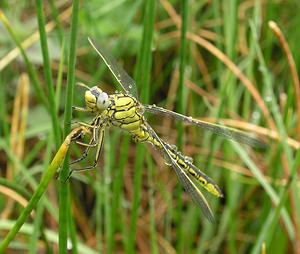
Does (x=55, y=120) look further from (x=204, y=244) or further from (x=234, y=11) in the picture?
(x=234, y=11)

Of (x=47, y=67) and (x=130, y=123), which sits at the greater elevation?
(x=47, y=67)

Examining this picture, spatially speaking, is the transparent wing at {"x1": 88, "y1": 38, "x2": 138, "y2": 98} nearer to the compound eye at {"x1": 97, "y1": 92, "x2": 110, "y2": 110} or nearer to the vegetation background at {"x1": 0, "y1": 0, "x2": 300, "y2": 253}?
the vegetation background at {"x1": 0, "y1": 0, "x2": 300, "y2": 253}

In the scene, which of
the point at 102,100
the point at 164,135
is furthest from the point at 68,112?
the point at 164,135

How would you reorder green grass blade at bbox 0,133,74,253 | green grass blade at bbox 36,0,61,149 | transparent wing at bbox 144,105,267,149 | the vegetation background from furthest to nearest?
the vegetation background
transparent wing at bbox 144,105,267,149
green grass blade at bbox 36,0,61,149
green grass blade at bbox 0,133,74,253

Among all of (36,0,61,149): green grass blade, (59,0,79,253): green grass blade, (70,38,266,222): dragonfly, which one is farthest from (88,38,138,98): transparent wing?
(59,0,79,253): green grass blade

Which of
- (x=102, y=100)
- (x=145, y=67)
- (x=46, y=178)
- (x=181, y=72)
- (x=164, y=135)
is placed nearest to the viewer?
(x=46, y=178)

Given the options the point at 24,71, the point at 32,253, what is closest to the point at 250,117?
the point at 24,71

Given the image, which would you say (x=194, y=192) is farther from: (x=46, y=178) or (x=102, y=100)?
(x=46, y=178)

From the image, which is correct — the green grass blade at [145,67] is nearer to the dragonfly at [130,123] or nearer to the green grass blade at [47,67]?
the dragonfly at [130,123]
